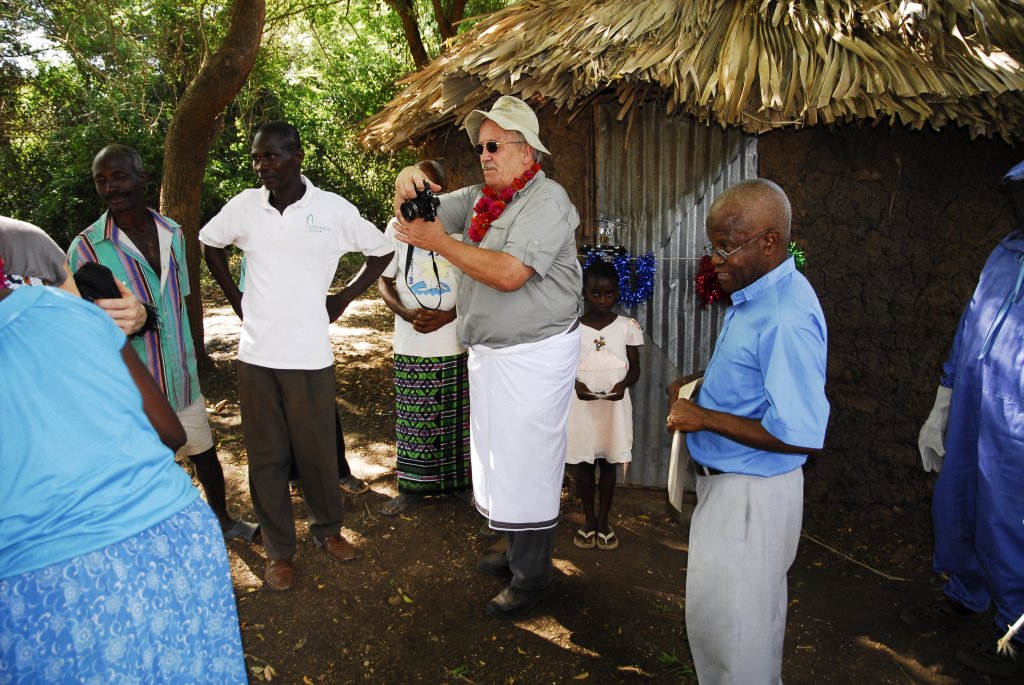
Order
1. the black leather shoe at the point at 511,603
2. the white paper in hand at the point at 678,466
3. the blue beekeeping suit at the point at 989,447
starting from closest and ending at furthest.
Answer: the white paper in hand at the point at 678,466, the blue beekeeping suit at the point at 989,447, the black leather shoe at the point at 511,603

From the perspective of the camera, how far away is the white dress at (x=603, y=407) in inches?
169

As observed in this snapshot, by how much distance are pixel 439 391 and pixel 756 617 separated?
2.82 meters

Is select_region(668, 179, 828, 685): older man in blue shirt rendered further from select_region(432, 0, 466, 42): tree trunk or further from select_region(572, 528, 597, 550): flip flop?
select_region(432, 0, 466, 42): tree trunk

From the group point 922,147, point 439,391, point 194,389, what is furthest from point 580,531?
point 922,147

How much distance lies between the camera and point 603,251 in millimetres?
4609

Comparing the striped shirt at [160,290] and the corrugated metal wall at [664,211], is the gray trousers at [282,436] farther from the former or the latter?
the corrugated metal wall at [664,211]

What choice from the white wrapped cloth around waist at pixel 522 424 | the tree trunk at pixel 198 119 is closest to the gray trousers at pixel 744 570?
the white wrapped cloth around waist at pixel 522 424

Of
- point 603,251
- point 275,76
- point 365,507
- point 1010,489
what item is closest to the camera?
point 1010,489

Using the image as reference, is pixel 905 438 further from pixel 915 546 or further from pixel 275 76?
pixel 275 76

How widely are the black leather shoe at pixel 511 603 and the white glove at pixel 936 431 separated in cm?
208

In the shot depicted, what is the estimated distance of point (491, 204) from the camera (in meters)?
3.54

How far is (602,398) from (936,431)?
5.60 feet

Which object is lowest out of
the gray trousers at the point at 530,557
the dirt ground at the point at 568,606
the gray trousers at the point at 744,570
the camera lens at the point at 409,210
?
the dirt ground at the point at 568,606

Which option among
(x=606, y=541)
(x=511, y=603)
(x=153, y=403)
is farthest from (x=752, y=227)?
(x=606, y=541)
